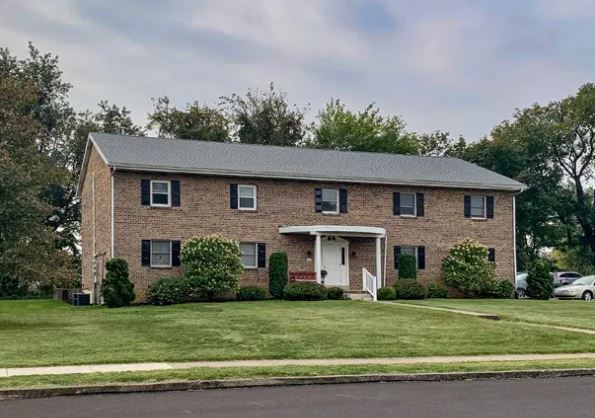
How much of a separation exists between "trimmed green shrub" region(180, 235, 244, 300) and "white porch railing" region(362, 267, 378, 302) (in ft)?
17.9

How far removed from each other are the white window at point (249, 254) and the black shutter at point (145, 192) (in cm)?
433

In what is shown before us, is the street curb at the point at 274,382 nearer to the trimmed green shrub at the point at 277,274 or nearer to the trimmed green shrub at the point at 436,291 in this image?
the trimmed green shrub at the point at 277,274

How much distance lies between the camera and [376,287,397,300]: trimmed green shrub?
32.6 m

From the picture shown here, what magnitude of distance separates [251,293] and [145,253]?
4.53 m

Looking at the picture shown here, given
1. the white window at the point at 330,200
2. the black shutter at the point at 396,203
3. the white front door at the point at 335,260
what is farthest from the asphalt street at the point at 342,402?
the black shutter at the point at 396,203

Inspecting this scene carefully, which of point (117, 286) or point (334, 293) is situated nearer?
point (117, 286)

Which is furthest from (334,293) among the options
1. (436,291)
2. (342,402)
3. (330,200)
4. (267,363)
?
(342,402)

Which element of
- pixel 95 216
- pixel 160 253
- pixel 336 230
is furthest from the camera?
pixel 95 216

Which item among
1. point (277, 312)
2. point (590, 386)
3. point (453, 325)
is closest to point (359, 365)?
point (590, 386)

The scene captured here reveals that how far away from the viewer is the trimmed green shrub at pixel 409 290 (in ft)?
109

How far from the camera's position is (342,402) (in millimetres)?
10844

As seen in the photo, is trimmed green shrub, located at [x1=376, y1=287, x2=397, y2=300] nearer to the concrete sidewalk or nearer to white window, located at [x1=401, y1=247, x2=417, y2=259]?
white window, located at [x1=401, y1=247, x2=417, y2=259]

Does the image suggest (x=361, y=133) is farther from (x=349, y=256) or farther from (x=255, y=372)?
(x=255, y=372)

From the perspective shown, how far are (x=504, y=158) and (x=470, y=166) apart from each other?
14301 millimetres
